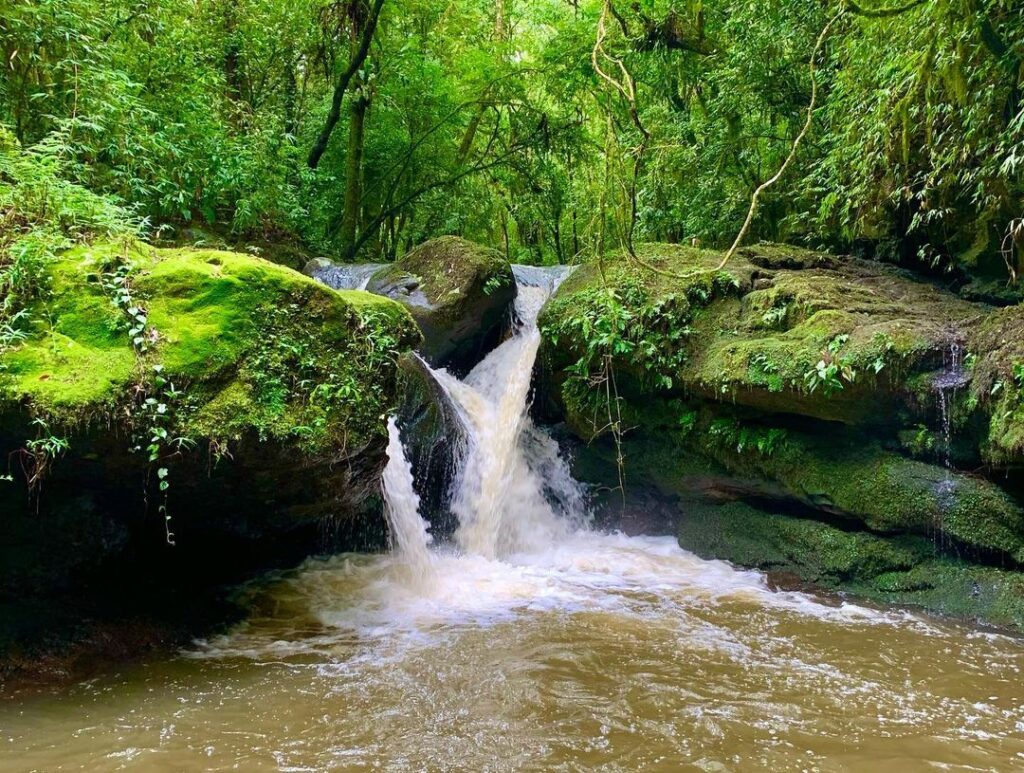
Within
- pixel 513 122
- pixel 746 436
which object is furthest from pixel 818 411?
pixel 513 122

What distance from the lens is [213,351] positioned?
4184 millimetres

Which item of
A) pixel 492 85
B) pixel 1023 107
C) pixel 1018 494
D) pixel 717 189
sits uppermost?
pixel 492 85

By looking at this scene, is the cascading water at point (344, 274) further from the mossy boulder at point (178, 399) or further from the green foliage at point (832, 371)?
the green foliage at point (832, 371)

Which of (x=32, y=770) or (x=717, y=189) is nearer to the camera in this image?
(x=32, y=770)

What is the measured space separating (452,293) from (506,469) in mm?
2399

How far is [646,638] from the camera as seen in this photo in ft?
15.1

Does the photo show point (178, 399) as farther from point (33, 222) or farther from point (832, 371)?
point (832, 371)

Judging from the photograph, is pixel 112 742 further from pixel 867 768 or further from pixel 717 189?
pixel 717 189

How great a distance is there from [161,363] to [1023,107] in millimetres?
6321

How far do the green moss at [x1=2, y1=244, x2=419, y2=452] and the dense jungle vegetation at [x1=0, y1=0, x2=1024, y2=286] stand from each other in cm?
42

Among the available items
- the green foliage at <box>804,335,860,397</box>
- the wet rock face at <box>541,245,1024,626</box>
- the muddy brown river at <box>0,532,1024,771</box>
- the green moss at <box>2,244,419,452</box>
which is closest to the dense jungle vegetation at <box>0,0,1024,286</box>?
the green moss at <box>2,244,419,452</box>

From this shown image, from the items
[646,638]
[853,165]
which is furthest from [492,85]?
[646,638]

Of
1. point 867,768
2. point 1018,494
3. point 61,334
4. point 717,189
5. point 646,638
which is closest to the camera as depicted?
point 867,768

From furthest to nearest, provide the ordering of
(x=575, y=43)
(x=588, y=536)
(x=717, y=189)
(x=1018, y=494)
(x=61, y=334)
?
(x=575, y=43) → (x=717, y=189) → (x=588, y=536) → (x=1018, y=494) → (x=61, y=334)
